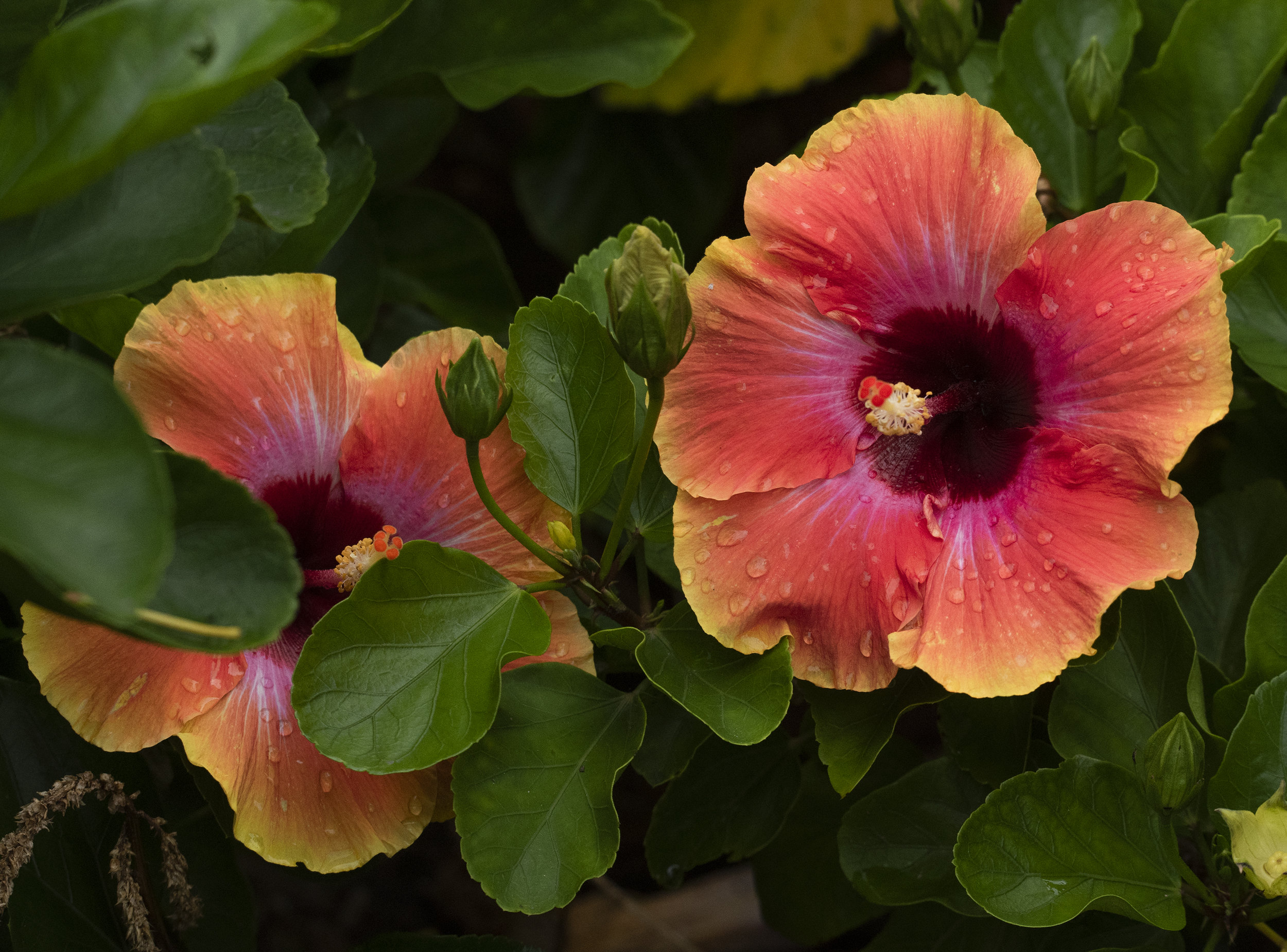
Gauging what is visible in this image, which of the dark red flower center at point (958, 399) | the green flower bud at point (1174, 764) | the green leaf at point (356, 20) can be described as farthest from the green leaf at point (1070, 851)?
the green leaf at point (356, 20)

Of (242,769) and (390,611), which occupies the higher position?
(390,611)

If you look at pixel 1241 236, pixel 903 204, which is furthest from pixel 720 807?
pixel 1241 236

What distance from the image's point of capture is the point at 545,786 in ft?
3.39

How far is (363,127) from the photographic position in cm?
182

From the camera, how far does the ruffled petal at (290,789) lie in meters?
0.99

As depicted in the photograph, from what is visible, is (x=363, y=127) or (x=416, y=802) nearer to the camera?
(x=416, y=802)

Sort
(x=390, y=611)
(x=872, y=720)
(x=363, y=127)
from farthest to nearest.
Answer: (x=363, y=127)
(x=872, y=720)
(x=390, y=611)

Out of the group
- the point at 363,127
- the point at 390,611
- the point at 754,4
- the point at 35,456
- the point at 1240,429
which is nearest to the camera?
the point at 35,456

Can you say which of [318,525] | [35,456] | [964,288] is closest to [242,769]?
[318,525]

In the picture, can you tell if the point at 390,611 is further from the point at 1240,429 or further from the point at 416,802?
the point at 1240,429

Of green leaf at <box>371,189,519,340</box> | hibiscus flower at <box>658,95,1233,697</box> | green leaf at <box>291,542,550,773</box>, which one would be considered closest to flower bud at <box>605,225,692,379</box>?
hibiscus flower at <box>658,95,1233,697</box>

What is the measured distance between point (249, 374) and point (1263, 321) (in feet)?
3.55

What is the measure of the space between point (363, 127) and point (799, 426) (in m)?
1.11

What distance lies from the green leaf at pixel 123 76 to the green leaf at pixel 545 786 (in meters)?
0.59
